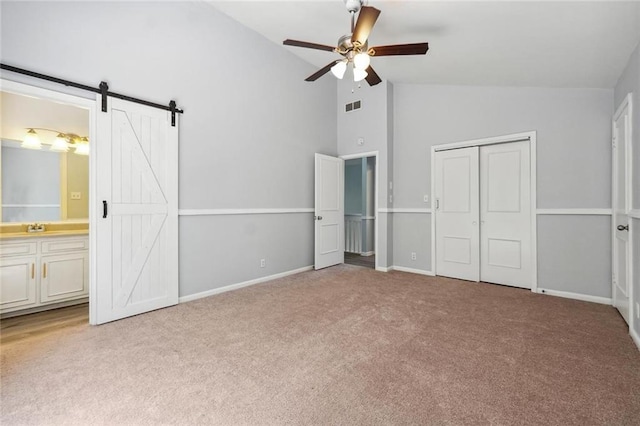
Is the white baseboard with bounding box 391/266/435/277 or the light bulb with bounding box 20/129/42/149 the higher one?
the light bulb with bounding box 20/129/42/149

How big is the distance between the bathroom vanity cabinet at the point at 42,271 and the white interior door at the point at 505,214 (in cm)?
529

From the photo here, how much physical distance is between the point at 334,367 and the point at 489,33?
3365 millimetres

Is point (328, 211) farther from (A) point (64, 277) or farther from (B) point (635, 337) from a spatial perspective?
(B) point (635, 337)

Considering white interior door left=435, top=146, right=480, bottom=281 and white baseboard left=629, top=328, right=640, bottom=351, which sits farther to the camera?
white interior door left=435, top=146, right=480, bottom=281

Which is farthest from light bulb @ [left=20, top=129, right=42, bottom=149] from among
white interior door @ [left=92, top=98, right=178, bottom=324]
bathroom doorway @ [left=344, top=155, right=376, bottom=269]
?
bathroom doorway @ [left=344, top=155, right=376, bottom=269]

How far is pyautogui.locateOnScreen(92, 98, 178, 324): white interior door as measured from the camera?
278cm

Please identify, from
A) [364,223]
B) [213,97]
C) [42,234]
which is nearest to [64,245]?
[42,234]

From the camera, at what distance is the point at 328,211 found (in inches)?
206

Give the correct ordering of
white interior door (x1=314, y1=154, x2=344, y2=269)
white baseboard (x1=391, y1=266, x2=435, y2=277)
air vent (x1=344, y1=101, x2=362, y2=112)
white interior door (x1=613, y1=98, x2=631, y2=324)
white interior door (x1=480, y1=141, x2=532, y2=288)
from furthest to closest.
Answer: air vent (x1=344, y1=101, x2=362, y2=112) < white interior door (x1=314, y1=154, x2=344, y2=269) < white baseboard (x1=391, y1=266, x2=435, y2=277) < white interior door (x1=480, y1=141, x2=532, y2=288) < white interior door (x1=613, y1=98, x2=631, y2=324)

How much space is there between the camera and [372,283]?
418 cm

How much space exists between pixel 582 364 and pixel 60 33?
→ 16.2 feet

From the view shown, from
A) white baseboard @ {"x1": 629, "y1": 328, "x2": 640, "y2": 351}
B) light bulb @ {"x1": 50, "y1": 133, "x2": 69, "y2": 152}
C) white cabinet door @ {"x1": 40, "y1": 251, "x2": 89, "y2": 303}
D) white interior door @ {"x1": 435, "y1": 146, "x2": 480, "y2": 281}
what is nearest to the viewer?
white baseboard @ {"x1": 629, "y1": 328, "x2": 640, "y2": 351}

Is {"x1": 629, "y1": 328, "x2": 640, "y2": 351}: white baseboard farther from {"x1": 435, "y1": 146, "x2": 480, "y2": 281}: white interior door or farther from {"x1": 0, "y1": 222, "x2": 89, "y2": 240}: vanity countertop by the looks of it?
{"x1": 0, "y1": 222, "x2": 89, "y2": 240}: vanity countertop

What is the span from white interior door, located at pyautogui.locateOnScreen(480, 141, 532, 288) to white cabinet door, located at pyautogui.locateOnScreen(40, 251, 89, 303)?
5.28m
